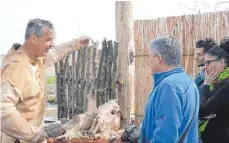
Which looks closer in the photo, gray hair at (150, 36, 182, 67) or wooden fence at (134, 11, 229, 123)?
gray hair at (150, 36, 182, 67)

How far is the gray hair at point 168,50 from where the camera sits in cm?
282

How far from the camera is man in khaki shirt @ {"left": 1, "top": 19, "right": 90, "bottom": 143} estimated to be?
3.22 m

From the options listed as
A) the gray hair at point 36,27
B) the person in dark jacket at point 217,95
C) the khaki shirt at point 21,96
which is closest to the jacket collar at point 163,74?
the person in dark jacket at point 217,95

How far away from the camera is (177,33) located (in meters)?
5.65

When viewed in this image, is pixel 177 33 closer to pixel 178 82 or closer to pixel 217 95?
pixel 217 95

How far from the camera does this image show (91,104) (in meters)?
5.50

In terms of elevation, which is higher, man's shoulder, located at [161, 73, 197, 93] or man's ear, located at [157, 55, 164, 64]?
man's ear, located at [157, 55, 164, 64]

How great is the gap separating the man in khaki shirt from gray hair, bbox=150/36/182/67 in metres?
1.26

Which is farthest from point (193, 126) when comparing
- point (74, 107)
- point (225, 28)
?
point (74, 107)

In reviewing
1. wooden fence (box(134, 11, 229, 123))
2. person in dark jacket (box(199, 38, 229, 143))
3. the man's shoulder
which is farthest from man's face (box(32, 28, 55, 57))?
wooden fence (box(134, 11, 229, 123))

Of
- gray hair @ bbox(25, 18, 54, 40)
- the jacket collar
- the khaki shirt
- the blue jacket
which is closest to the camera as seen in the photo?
the blue jacket

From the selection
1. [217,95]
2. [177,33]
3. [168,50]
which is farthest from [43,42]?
[177,33]

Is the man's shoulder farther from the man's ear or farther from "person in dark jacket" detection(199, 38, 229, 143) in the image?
"person in dark jacket" detection(199, 38, 229, 143)

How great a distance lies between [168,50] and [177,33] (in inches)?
115
